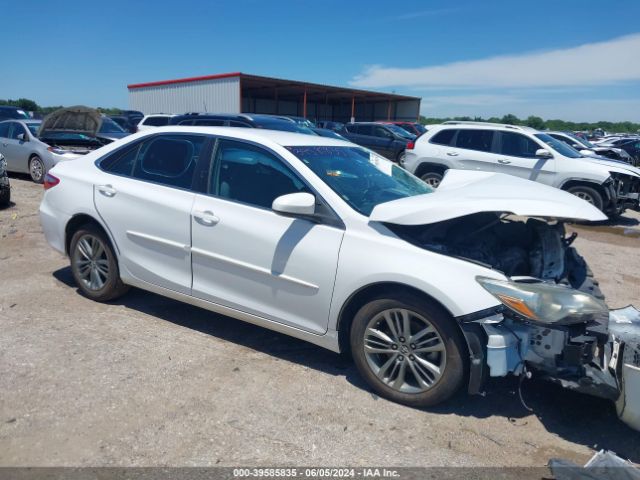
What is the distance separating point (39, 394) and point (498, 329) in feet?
9.39

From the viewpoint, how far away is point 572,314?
2.77m

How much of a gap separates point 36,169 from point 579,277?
11387 mm

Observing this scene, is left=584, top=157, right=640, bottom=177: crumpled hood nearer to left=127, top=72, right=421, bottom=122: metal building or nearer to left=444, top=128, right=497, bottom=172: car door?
left=444, top=128, right=497, bottom=172: car door

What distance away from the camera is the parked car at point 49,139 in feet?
35.9

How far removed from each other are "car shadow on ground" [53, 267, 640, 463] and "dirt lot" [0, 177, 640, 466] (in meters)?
0.01

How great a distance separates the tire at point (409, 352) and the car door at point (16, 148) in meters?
10.9

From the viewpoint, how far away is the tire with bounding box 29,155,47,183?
11.1m

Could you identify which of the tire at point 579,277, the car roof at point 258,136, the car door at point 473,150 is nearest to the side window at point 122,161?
the car roof at point 258,136

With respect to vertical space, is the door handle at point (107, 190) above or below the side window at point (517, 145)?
below

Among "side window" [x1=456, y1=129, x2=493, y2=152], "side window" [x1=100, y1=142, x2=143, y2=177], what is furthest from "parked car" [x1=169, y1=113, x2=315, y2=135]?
"side window" [x1=100, y1=142, x2=143, y2=177]

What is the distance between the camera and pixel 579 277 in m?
3.47

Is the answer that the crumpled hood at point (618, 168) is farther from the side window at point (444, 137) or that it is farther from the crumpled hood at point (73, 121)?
the crumpled hood at point (73, 121)

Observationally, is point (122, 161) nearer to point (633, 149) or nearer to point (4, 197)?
point (4, 197)

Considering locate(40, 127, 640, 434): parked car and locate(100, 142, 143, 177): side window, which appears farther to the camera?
locate(100, 142, 143, 177): side window
